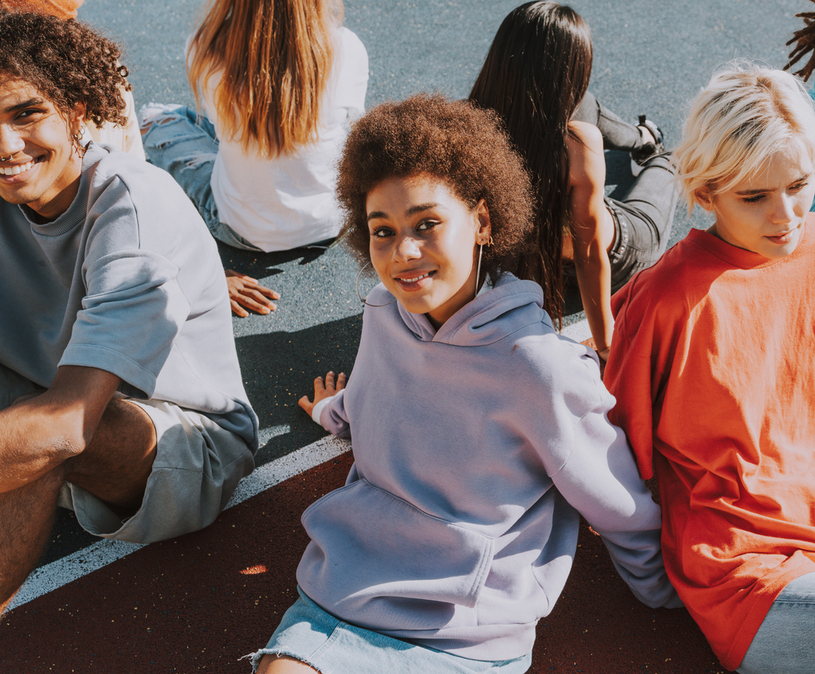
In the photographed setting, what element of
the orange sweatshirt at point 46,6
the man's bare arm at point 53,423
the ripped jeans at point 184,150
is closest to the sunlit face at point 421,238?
the man's bare arm at point 53,423

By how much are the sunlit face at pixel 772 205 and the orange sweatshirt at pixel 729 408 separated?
6 centimetres

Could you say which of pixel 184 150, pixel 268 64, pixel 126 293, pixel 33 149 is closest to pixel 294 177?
pixel 268 64

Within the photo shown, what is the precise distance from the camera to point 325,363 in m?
3.46

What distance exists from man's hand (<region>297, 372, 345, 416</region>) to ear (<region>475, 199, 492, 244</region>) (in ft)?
4.37

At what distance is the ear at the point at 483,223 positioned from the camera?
205 centimetres

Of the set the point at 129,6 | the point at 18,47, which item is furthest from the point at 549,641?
the point at 129,6

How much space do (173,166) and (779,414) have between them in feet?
11.7

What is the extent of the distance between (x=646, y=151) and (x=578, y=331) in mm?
1393

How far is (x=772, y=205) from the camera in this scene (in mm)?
2020

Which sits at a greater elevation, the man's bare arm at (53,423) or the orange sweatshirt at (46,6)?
the orange sweatshirt at (46,6)

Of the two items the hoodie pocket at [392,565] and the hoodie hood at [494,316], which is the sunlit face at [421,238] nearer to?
the hoodie hood at [494,316]

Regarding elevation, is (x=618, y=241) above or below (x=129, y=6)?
below

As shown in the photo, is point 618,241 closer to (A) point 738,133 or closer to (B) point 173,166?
(A) point 738,133

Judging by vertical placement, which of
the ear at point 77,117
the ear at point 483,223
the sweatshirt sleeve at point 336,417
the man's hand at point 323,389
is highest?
the ear at point 77,117
